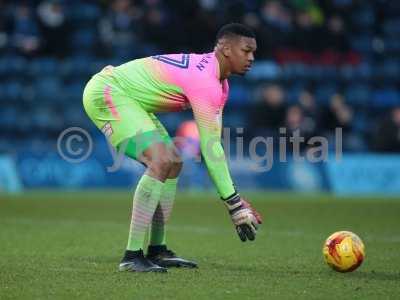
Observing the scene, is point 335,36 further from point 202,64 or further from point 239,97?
point 202,64

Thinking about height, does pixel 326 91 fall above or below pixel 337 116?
above

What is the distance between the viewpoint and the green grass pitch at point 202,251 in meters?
6.57

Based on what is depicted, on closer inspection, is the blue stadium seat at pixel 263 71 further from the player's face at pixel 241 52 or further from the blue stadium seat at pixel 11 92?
the player's face at pixel 241 52

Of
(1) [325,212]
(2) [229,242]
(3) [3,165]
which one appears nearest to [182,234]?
(2) [229,242]

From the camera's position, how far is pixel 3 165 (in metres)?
18.2

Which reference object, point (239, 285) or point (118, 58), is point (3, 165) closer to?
point (118, 58)

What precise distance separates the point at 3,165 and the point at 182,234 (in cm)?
810

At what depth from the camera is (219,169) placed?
24.1 feet

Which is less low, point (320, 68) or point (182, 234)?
point (320, 68)

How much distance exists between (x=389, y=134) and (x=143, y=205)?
39.7ft

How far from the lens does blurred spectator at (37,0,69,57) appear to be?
19.6 meters

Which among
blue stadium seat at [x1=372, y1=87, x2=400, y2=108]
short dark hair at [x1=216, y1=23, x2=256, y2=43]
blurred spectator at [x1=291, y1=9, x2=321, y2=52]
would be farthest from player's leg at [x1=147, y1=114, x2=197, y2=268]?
blue stadium seat at [x1=372, y1=87, x2=400, y2=108]

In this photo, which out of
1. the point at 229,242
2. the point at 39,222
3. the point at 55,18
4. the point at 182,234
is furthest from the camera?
the point at 55,18

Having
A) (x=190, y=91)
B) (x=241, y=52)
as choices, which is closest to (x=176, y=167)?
(x=190, y=91)
